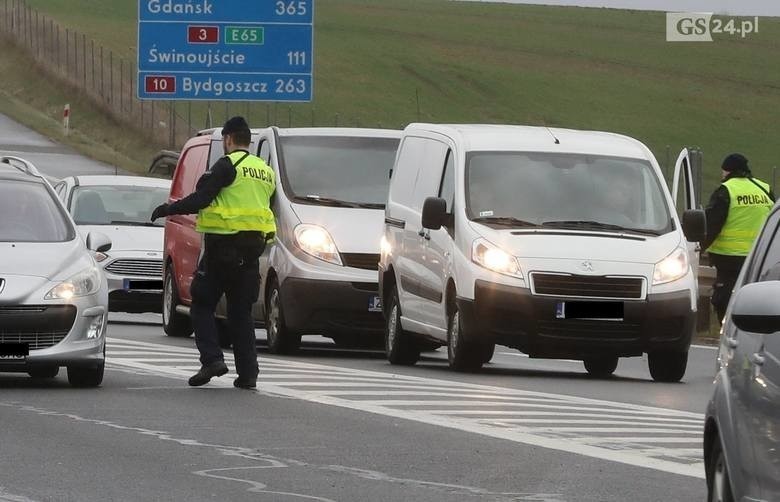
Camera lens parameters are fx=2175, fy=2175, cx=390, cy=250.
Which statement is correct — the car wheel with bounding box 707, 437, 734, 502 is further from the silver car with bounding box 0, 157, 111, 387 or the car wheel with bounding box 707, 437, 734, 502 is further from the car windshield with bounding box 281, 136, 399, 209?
the car windshield with bounding box 281, 136, 399, 209

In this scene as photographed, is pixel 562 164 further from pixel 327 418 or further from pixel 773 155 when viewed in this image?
pixel 773 155

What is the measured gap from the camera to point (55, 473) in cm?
994

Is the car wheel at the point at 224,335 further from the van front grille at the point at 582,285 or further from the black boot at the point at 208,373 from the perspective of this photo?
the black boot at the point at 208,373

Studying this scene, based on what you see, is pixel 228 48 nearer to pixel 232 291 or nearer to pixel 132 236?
pixel 132 236

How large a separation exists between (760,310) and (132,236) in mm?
18517

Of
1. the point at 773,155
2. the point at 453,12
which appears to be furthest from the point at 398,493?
the point at 453,12

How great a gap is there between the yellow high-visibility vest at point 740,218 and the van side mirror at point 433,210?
9.65 feet

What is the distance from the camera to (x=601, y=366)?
18375mm

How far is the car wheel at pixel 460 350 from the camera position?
16.6 metres

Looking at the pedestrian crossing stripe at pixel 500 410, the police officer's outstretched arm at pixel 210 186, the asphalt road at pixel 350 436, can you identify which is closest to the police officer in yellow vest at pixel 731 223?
the asphalt road at pixel 350 436

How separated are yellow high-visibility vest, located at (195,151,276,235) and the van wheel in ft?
7.75

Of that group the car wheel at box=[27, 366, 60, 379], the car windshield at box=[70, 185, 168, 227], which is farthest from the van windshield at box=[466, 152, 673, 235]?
the car windshield at box=[70, 185, 168, 227]

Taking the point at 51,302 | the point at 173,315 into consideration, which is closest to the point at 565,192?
the point at 51,302

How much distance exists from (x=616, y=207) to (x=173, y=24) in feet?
83.9
